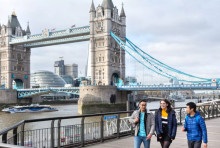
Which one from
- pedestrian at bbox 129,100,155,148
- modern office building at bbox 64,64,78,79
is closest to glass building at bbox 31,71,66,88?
pedestrian at bbox 129,100,155,148

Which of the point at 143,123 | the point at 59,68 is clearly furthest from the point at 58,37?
the point at 59,68

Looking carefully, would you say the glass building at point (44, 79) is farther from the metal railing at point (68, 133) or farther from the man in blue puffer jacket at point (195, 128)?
the man in blue puffer jacket at point (195, 128)

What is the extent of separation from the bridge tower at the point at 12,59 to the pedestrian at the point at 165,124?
57781mm

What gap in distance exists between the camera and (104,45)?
45938mm

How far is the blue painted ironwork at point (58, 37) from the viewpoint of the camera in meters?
48.6

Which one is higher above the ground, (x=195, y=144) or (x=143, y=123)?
(x=143, y=123)

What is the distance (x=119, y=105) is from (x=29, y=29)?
3484 cm

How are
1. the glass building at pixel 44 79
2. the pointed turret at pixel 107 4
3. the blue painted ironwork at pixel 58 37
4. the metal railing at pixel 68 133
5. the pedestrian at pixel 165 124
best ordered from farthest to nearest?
1. the glass building at pixel 44 79
2. the blue painted ironwork at pixel 58 37
3. the pointed turret at pixel 107 4
4. the metal railing at pixel 68 133
5. the pedestrian at pixel 165 124

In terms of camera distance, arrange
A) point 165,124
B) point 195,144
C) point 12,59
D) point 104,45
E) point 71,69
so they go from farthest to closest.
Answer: point 71,69 → point 12,59 → point 104,45 → point 165,124 → point 195,144

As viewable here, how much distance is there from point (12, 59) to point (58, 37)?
49.5 ft

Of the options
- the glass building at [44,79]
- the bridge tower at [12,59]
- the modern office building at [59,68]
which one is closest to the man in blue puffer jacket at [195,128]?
the bridge tower at [12,59]

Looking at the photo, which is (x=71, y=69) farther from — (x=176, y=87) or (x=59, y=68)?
(x=176, y=87)

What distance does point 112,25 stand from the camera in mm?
47156

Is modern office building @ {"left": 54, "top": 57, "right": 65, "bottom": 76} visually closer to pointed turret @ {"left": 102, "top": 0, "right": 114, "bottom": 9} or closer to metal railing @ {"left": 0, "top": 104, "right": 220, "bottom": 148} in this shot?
pointed turret @ {"left": 102, "top": 0, "right": 114, "bottom": 9}
